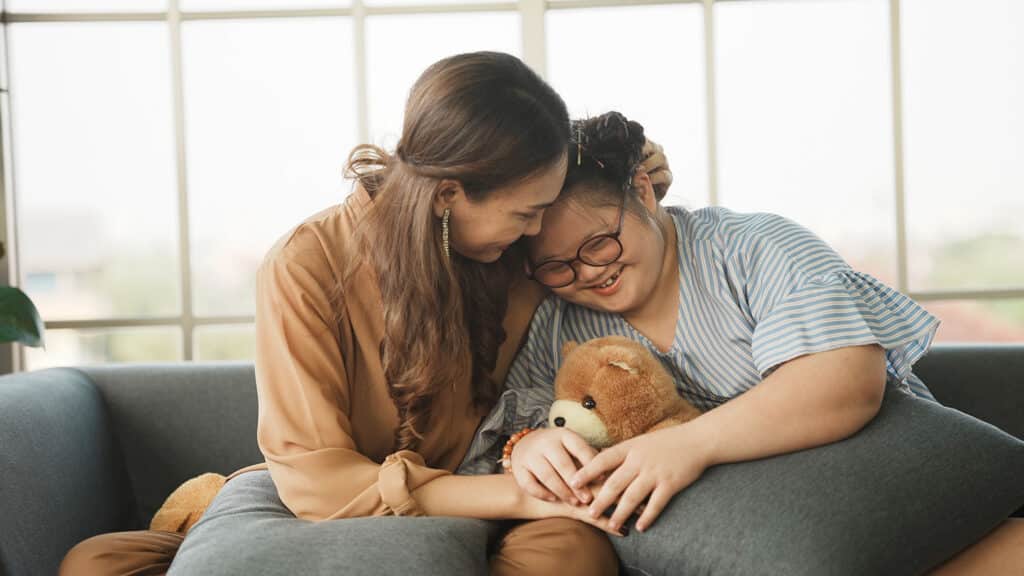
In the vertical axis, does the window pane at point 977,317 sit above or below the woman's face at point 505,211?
below

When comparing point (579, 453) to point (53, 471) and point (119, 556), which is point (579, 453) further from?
point (53, 471)

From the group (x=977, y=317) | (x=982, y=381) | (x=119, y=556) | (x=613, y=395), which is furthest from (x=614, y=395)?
(x=977, y=317)

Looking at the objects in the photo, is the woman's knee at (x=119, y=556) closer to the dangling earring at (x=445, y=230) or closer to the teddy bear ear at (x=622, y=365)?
the dangling earring at (x=445, y=230)

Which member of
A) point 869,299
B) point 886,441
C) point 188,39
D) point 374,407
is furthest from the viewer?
point 188,39

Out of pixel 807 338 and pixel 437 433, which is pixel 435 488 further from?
pixel 807 338

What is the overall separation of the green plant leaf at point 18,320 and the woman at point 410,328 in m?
0.63

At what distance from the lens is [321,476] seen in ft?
4.21

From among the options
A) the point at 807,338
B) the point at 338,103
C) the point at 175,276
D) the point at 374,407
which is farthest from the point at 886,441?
the point at 175,276

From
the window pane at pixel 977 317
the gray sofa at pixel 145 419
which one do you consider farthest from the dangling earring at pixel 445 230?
the window pane at pixel 977 317

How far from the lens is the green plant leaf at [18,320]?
1.91 metres

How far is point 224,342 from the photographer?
8.70 ft

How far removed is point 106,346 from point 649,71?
6.29ft

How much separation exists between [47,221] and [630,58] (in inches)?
74.6

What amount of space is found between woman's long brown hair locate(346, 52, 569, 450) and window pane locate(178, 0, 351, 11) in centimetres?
132
